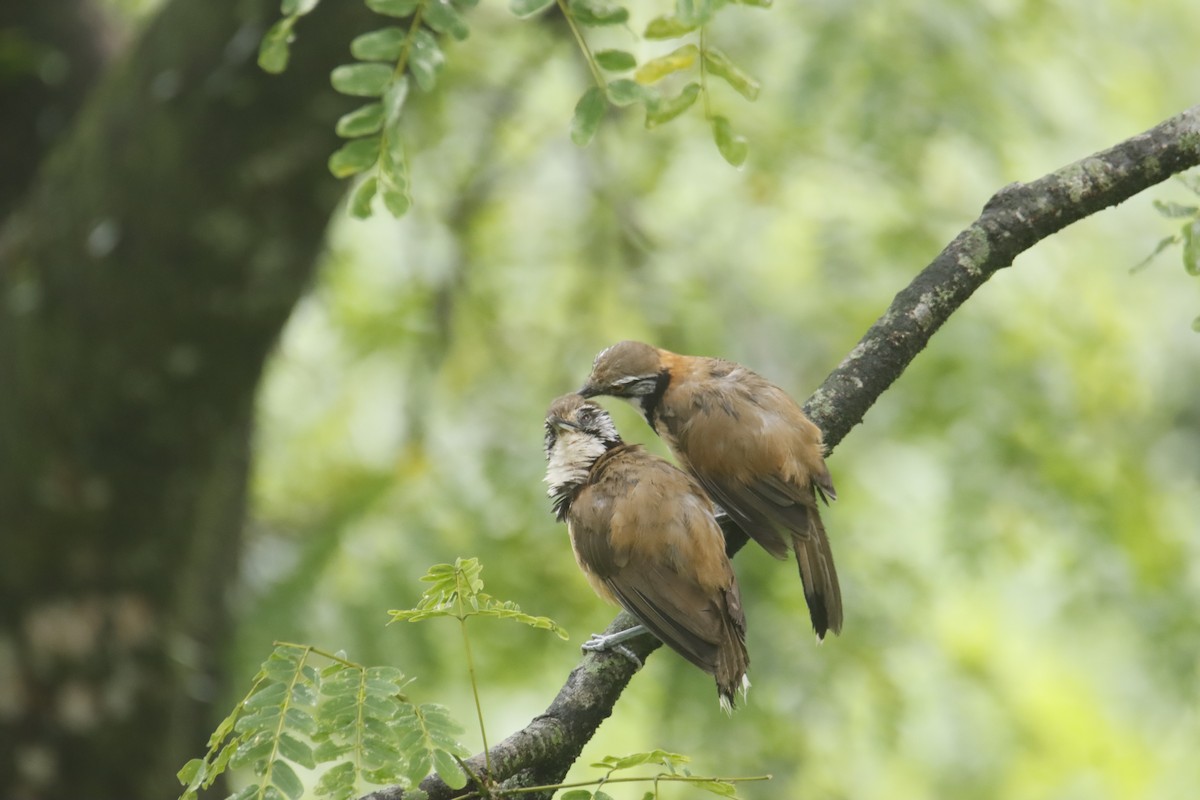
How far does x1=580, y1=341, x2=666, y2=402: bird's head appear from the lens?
4.36 meters

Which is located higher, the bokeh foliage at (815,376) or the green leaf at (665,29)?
the bokeh foliage at (815,376)

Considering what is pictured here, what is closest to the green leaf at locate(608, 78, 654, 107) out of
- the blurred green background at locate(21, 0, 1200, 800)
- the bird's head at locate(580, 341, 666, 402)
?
the bird's head at locate(580, 341, 666, 402)

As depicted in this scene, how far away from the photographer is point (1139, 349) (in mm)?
8055

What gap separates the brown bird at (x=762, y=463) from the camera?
11.8 feet

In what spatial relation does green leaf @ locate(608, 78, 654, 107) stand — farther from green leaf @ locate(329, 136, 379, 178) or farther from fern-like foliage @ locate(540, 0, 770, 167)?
green leaf @ locate(329, 136, 379, 178)

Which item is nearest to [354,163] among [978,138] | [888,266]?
[978,138]

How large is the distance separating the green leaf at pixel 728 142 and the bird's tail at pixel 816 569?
1.15 m

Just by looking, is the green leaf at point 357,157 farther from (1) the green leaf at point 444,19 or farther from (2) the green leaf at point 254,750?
(2) the green leaf at point 254,750

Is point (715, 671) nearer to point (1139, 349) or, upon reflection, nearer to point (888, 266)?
point (888, 266)

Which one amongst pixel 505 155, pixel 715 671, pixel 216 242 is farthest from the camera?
pixel 505 155

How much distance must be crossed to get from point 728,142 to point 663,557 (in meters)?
1.13

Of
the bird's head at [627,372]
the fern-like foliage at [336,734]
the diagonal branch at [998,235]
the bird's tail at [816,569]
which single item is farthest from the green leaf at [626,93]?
the bird's head at [627,372]

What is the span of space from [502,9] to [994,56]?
307 centimetres

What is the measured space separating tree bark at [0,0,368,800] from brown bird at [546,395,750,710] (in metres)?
2.39
